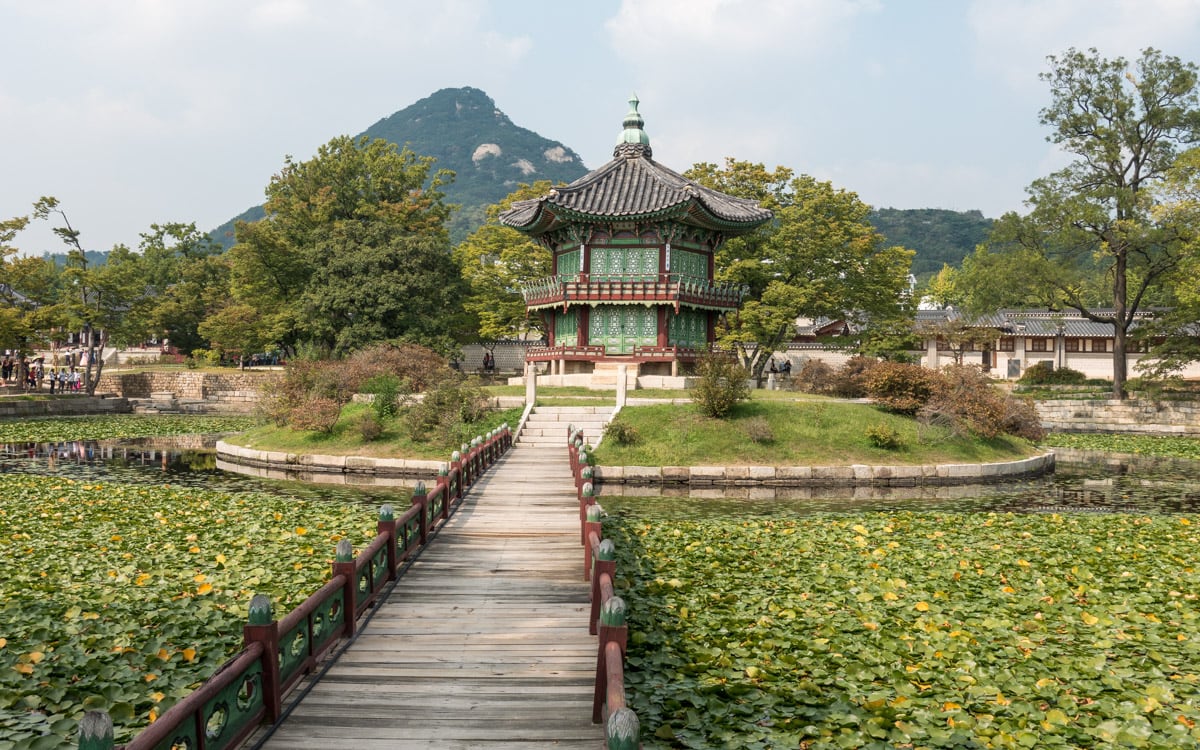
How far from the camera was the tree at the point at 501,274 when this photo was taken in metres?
46.3

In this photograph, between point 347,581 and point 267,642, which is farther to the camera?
point 347,581

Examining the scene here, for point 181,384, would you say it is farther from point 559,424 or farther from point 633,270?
point 559,424

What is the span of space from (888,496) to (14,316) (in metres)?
38.6

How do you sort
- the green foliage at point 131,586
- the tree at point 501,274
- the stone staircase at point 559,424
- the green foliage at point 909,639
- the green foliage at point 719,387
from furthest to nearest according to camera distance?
the tree at point 501,274 < the stone staircase at point 559,424 < the green foliage at point 719,387 < the green foliage at point 131,586 < the green foliage at point 909,639

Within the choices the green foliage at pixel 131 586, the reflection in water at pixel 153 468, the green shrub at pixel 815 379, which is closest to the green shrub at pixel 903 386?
the green shrub at pixel 815 379

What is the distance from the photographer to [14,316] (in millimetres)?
35531

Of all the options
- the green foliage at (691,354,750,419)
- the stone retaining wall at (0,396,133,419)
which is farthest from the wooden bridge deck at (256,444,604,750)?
the stone retaining wall at (0,396,133,419)

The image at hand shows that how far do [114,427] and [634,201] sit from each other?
24.7m

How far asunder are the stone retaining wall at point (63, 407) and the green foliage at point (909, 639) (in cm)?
3692

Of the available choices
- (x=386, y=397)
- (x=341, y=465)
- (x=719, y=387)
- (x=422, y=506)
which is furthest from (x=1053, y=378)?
(x=422, y=506)

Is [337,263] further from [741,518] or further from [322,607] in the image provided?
[322,607]

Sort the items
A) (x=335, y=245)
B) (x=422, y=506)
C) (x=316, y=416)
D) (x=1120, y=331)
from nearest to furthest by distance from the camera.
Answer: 1. (x=422, y=506)
2. (x=316, y=416)
3. (x=1120, y=331)
4. (x=335, y=245)

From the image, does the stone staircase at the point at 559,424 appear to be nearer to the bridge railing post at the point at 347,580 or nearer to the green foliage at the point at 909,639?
the green foliage at the point at 909,639

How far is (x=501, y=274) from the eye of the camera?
4716 cm
